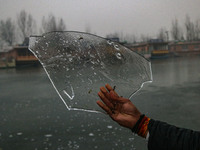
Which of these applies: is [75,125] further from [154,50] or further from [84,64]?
[154,50]

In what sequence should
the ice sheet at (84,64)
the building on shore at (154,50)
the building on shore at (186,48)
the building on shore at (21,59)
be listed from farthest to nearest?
the building on shore at (186,48)
the building on shore at (154,50)
the building on shore at (21,59)
the ice sheet at (84,64)

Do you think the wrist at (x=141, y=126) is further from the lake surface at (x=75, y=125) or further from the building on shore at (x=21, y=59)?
the building on shore at (x=21, y=59)

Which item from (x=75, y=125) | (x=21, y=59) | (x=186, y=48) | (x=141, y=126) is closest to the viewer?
(x=141, y=126)

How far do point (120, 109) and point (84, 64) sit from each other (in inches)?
17.7

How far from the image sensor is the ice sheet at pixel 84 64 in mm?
1444

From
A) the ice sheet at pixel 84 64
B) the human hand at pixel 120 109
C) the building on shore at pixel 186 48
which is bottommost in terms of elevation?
the building on shore at pixel 186 48

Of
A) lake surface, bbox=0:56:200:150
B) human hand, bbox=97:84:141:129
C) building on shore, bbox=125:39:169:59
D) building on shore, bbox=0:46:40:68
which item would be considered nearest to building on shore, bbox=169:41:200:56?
building on shore, bbox=125:39:169:59

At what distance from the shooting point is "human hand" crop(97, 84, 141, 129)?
3.71 feet

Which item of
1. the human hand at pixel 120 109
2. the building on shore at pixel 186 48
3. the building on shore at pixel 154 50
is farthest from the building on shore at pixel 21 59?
the building on shore at pixel 186 48

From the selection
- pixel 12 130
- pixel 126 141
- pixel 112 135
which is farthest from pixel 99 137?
pixel 12 130

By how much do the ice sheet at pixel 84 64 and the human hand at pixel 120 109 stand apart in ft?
0.82

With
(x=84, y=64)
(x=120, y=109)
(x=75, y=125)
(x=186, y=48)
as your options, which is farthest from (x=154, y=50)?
(x=120, y=109)

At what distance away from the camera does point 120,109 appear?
1174 mm

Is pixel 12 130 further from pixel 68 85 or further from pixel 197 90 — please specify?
pixel 197 90
